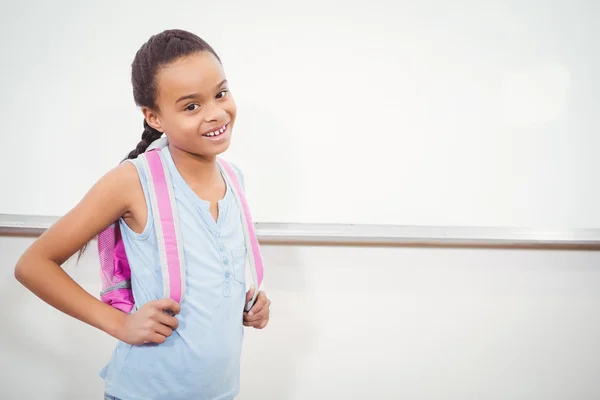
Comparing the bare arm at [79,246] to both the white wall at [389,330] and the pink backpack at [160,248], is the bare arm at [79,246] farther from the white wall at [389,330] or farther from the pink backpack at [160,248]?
the white wall at [389,330]

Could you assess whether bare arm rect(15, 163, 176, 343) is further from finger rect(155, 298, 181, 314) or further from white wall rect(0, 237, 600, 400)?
white wall rect(0, 237, 600, 400)

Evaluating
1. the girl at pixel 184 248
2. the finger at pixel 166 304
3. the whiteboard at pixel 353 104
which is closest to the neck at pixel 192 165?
the girl at pixel 184 248

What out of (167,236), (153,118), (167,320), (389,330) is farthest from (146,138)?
(389,330)

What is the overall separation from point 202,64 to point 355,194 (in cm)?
66

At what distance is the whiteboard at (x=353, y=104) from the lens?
1.21 m

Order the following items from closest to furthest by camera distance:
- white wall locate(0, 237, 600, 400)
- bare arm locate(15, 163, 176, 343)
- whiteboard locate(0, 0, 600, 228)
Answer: bare arm locate(15, 163, 176, 343)
whiteboard locate(0, 0, 600, 228)
white wall locate(0, 237, 600, 400)

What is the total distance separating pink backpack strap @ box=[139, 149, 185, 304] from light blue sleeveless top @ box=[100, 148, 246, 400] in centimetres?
1

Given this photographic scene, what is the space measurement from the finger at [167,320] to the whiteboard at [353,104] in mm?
594

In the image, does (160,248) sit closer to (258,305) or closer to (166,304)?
(166,304)

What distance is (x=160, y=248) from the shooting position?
0.69 meters

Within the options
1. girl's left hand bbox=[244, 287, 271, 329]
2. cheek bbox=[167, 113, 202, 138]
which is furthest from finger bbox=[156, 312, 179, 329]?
cheek bbox=[167, 113, 202, 138]

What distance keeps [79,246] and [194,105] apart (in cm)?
26

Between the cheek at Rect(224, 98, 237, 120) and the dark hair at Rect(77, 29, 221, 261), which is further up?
the dark hair at Rect(77, 29, 221, 261)

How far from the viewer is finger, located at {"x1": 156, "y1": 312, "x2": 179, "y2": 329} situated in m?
0.68
